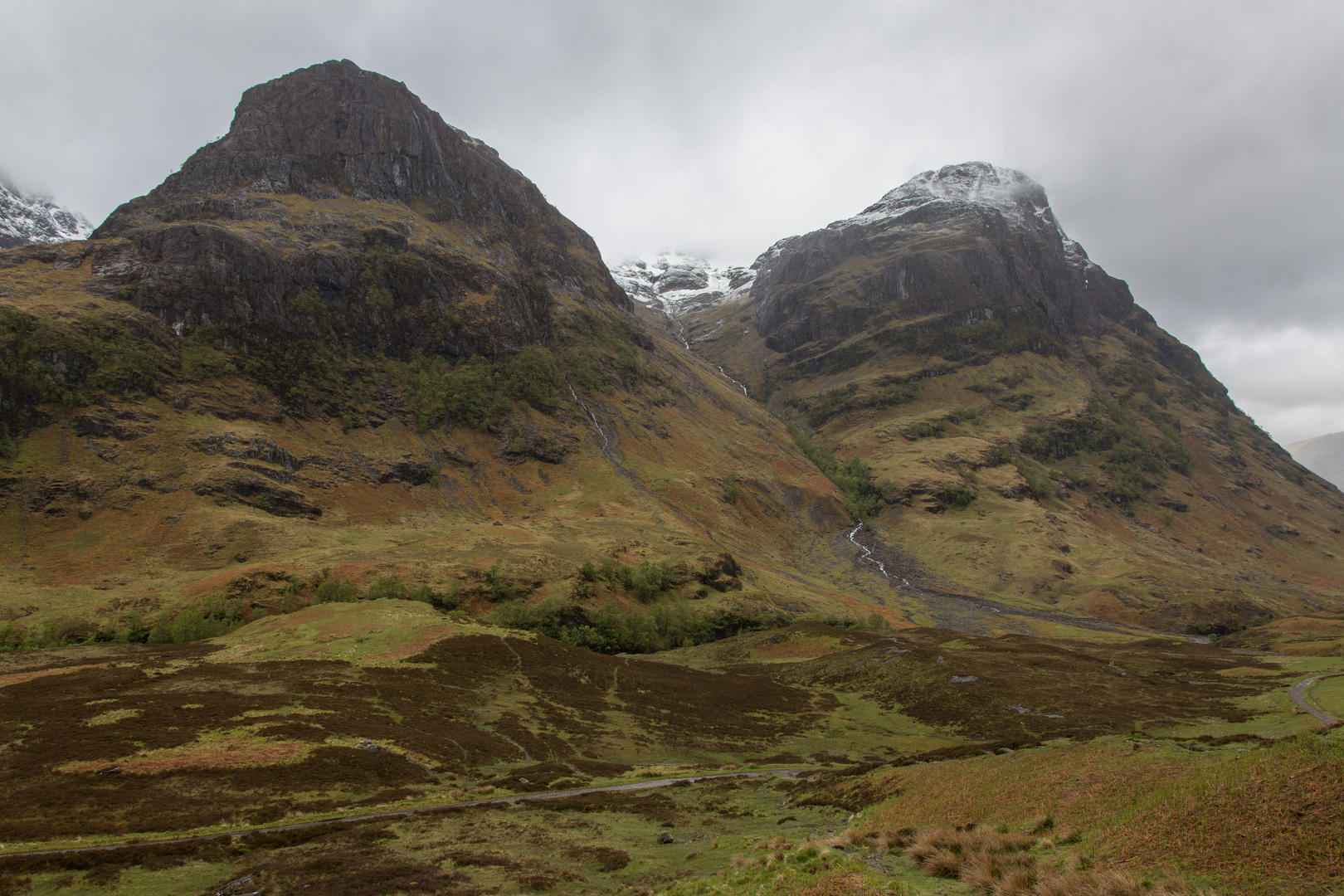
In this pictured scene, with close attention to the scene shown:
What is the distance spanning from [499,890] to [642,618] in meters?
84.0

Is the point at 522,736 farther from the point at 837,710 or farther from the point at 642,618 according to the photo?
the point at 642,618

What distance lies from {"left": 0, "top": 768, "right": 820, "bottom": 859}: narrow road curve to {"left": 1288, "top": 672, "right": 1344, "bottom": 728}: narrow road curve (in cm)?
3092

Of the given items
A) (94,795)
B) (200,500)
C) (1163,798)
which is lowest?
(94,795)

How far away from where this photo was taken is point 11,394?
359ft

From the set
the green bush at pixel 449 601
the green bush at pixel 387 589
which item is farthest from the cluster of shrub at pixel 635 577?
the green bush at pixel 387 589

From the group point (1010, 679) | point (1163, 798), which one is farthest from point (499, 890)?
point (1010, 679)

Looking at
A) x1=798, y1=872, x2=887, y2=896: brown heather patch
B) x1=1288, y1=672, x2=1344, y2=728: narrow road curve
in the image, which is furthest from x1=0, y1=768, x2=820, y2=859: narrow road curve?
x1=1288, y1=672, x2=1344, y2=728: narrow road curve

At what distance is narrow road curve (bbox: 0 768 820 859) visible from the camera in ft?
74.5

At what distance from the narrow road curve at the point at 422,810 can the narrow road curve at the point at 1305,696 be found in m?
30.9

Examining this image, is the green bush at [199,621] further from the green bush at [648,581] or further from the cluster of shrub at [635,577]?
the green bush at [648,581]

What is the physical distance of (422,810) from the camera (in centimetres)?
3066

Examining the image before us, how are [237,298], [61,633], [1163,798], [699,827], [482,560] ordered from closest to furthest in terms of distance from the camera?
1. [1163,798]
2. [699,827]
3. [61,633]
4. [482,560]
5. [237,298]

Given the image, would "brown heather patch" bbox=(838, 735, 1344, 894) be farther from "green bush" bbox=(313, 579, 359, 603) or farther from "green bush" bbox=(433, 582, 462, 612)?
"green bush" bbox=(313, 579, 359, 603)

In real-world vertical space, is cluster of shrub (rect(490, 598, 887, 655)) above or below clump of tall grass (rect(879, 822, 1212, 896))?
below
